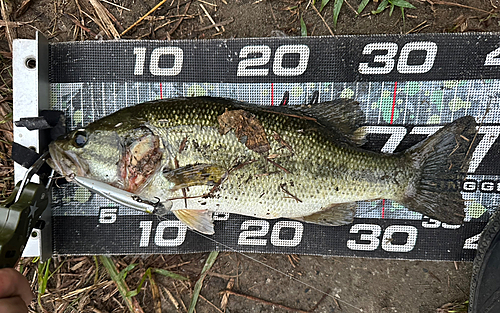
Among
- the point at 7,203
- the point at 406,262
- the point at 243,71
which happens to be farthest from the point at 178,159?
the point at 406,262

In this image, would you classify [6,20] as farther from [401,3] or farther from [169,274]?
[401,3]

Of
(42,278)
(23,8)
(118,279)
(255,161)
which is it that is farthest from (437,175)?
(23,8)

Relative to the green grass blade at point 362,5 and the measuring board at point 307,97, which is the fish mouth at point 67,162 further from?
the green grass blade at point 362,5

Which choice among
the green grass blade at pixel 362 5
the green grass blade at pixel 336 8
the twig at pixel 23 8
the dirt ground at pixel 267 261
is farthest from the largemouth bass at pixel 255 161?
the twig at pixel 23 8

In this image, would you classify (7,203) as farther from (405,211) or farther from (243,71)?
(405,211)

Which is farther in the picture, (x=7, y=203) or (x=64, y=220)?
(x=64, y=220)

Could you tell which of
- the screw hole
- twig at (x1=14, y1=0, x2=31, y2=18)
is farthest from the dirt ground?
the screw hole
